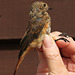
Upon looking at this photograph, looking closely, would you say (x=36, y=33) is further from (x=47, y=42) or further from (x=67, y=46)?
(x=67, y=46)

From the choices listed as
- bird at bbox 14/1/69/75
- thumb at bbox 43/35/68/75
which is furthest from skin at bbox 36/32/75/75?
bird at bbox 14/1/69/75

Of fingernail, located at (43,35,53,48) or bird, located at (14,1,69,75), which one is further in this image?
bird, located at (14,1,69,75)

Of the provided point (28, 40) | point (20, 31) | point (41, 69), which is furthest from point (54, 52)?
point (20, 31)

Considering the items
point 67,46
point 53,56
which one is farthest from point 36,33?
point 67,46

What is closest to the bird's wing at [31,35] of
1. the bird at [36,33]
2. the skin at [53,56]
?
the bird at [36,33]

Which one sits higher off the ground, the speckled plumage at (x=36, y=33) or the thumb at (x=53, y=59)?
the speckled plumage at (x=36, y=33)

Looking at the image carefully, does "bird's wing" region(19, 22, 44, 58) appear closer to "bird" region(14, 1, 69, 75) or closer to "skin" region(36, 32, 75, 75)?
"bird" region(14, 1, 69, 75)

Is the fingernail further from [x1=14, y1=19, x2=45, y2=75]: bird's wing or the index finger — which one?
the index finger

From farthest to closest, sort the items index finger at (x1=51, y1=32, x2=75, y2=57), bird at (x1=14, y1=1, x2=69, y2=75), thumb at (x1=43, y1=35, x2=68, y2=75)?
index finger at (x1=51, y1=32, x2=75, y2=57)
bird at (x1=14, y1=1, x2=69, y2=75)
thumb at (x1=43, y1=35, x2=68, y2=75)

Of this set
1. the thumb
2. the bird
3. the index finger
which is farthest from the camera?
the index finger

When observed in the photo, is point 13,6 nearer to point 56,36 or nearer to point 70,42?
point 56,36

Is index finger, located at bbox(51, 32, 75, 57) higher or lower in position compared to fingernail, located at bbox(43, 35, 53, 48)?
lower

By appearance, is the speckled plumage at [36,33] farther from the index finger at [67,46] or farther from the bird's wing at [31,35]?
the index finger at [67,46]
